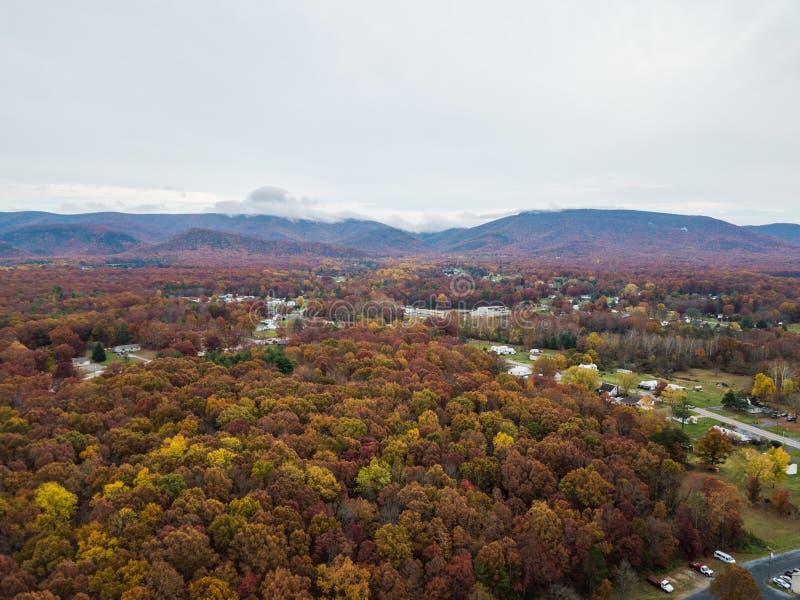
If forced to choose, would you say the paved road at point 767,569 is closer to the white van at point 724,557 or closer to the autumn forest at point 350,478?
the white van at point 724,557

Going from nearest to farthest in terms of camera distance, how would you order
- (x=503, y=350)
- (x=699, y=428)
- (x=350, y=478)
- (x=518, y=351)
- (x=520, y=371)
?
(x=350, y=478)
(x=699, y=428)
(x=520, y=371)
(x=503, y=350)
(x=518, y=351)

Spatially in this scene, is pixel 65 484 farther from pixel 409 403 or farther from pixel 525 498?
pixel 525 498

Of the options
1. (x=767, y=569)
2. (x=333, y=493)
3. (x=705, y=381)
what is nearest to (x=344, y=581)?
(x=333, y=493)

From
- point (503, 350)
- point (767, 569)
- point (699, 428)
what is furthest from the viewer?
point (503, 350)

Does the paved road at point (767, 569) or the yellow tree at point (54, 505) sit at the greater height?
the yellow tree at point (54, 505)

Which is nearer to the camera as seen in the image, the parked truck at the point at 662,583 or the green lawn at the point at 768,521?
the parked truck at the point at 662,583

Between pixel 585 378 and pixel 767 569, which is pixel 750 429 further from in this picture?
pixel 767 569

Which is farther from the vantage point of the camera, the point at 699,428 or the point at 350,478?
the point at 699,428

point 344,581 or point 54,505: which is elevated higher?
point 54,505

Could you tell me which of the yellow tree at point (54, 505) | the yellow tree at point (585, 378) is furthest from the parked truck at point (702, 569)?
Result: the yellow tree at point (54, 505)
